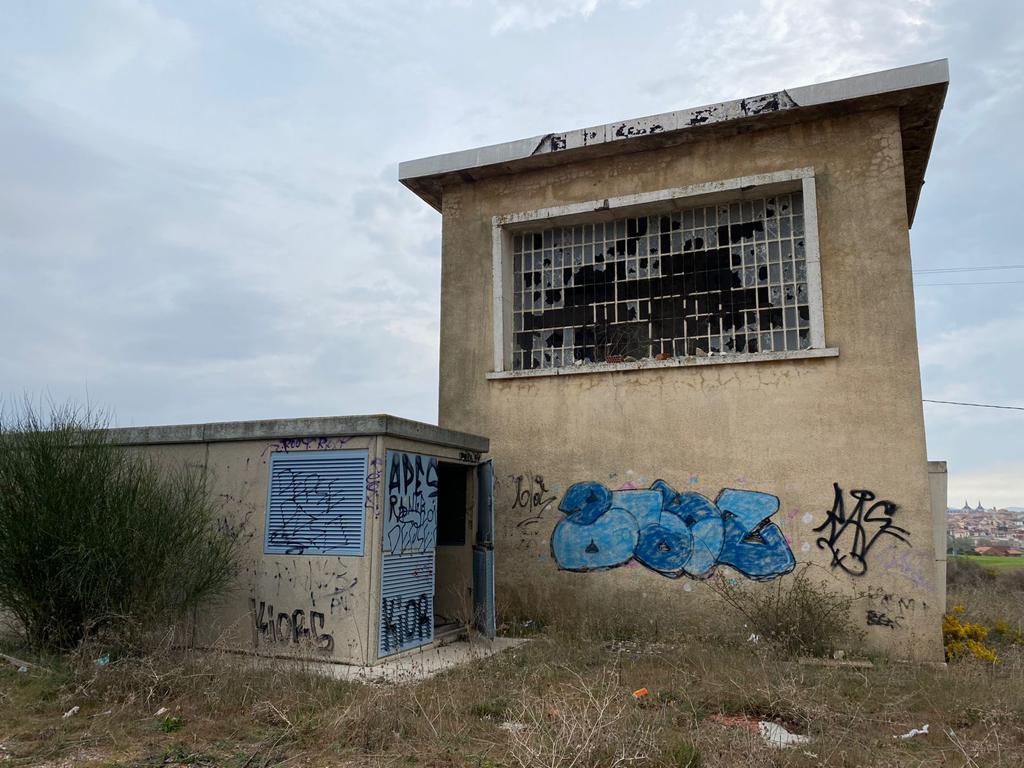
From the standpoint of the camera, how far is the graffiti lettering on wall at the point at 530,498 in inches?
404

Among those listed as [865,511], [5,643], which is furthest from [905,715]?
[5,643]

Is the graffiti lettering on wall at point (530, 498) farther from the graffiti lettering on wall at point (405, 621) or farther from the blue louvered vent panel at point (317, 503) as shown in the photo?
the blue louvered vent panel at point (317, 503)

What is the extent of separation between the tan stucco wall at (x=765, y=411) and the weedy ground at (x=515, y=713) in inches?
65.6

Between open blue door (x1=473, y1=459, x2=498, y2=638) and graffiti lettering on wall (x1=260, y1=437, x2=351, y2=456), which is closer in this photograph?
graffiti lettering on wall (x1=260, y1=437, x2=351, y2=456)

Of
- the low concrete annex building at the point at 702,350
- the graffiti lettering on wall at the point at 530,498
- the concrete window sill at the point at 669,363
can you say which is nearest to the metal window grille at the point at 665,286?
the low concrete annex building at the point at 702,350

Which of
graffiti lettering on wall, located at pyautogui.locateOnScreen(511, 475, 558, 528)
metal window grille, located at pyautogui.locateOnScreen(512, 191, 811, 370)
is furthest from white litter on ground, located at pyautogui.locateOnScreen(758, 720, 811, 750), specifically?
metal window grille, located at pyautogui.locateOnScreen(512, 191, 811, 370)

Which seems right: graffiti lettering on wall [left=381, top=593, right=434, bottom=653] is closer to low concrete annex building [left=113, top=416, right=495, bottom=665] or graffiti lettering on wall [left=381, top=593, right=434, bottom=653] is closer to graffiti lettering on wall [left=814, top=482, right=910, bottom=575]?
low concrete annex building [left=113, top=416, right=495, bottom=665]

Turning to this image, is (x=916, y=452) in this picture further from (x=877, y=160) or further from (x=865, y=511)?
(x=877, y=160)

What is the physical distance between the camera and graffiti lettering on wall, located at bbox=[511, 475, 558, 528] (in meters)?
10.3

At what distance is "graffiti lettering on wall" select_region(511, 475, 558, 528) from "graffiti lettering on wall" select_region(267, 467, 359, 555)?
3050 mm

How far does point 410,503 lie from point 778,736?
4403 mm

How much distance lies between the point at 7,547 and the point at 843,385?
9044mm

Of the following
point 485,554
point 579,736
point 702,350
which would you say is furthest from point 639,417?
point 579,736

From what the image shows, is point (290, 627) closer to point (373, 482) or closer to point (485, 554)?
point (373, 482)
